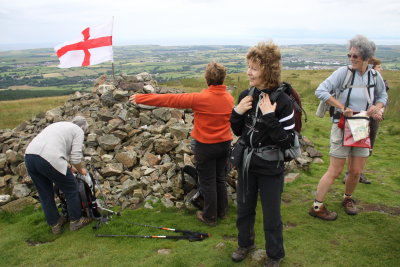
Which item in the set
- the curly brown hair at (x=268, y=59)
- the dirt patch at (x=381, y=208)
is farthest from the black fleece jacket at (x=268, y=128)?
the dirt patch at (x=381, y=208)

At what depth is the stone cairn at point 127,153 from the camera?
7.53 metres

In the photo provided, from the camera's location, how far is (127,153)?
869cm

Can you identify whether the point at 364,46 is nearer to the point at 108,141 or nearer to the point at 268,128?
the point at 268,128

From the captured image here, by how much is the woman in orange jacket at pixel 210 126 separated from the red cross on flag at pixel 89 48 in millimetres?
6679

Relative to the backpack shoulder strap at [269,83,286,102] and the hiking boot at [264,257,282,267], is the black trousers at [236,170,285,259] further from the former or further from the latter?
the backpack shoulder strap at [269,83,286,102]

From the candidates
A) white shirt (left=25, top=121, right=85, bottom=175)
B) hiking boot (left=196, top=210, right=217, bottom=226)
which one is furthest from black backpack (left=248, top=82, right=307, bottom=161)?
white shirt (left=25, top=121, right=85, bottom=175)

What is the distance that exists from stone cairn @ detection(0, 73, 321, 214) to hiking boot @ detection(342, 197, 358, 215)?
224 cm

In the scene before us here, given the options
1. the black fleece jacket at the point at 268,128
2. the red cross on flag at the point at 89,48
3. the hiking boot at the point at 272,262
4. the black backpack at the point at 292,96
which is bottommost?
the hiking boot at the point at 272,262

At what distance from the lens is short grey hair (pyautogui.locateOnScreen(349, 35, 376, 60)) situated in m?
4.95

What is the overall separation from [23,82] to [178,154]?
89670 millimetres

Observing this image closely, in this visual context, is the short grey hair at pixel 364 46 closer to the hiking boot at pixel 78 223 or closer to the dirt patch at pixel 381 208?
the dirt patch at pixel 381 208

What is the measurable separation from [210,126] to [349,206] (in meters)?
3.68

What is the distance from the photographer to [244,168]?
4.16 metres

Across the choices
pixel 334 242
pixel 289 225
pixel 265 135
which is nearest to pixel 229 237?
pixel 289 225
